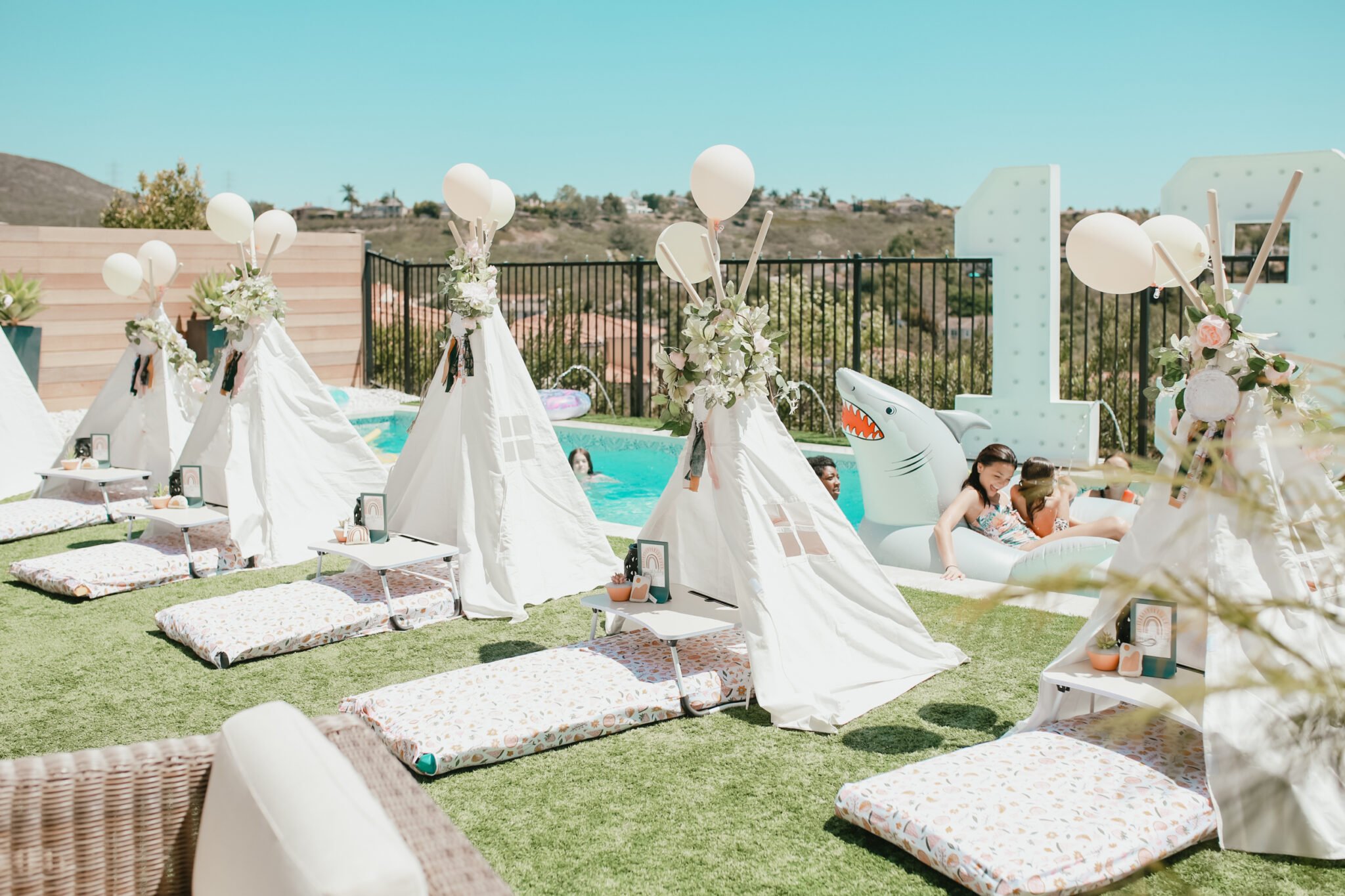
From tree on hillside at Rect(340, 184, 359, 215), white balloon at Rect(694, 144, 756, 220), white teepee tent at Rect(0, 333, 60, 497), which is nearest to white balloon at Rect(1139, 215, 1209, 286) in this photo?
white balloon at Rect(694, 144, 756, 220)

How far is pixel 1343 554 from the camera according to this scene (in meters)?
0.93

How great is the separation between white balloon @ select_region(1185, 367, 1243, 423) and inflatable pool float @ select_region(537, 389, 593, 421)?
1061cm

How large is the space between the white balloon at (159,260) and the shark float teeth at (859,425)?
559 cm

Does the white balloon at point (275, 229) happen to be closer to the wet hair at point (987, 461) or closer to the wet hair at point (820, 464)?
the wet hair at point (820, 464)

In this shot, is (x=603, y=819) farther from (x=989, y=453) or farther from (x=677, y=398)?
(x=989, y=453)

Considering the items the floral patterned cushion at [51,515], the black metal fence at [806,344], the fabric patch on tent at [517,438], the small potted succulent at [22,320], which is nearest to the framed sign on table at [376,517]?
the fabric patch on tent at [517,438]

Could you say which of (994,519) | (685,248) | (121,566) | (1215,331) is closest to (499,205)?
(685,248)

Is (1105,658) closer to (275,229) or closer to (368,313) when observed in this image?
(275,229)

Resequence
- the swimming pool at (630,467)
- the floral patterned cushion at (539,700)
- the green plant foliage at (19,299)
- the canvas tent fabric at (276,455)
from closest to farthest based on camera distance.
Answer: the floral patterned cushion at (539,700)
the canvas tent fabric at (276,455)
the swimming pool at (630,467)
the green plant foliage at (19,299)

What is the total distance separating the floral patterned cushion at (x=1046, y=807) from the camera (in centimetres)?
317

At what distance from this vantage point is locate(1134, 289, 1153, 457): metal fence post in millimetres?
10531

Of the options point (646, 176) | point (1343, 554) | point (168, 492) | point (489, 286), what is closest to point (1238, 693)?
point (1343, 554)

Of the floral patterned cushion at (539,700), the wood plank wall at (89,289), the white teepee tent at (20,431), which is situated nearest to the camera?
the floral patterned cushion at (539,700)

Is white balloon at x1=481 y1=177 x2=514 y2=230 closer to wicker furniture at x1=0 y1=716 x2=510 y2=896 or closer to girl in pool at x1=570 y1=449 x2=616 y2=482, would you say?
girl in pool at x1=570 y1=449 x2=616 y2=482
